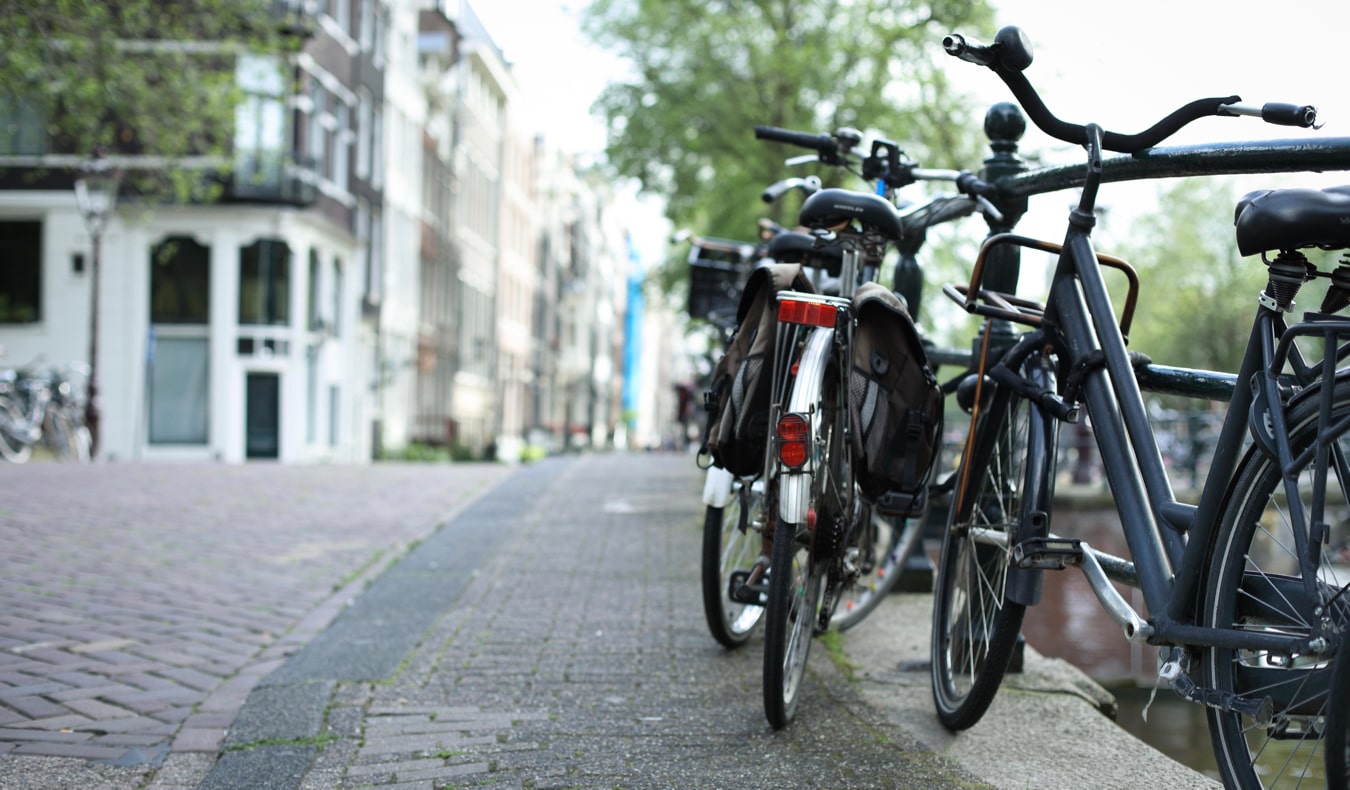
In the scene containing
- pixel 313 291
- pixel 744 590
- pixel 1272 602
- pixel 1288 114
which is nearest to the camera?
pixel 1272 602

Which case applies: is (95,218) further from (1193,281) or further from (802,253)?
(1193,281)

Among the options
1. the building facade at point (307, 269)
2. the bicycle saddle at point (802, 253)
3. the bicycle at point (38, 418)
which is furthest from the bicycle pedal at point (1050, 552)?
the bicycle at point (38, 418)

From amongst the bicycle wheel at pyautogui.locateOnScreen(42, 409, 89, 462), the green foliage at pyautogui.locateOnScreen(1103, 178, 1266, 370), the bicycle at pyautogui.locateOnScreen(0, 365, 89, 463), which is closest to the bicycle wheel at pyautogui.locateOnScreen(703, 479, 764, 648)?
the bicycle at pyautogui.locateOnScreen(0, 365, 89, 463)

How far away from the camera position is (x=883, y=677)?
3.99m

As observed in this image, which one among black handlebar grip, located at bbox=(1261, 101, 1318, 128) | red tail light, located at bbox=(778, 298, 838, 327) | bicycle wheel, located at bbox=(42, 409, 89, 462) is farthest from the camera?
bicycle wheel, located at bbox=(42, 409, 89, 462)

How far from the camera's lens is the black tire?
3189 millimetres

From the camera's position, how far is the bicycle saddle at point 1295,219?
78.1 inches

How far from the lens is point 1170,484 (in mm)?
2617

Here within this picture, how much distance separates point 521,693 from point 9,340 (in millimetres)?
28079

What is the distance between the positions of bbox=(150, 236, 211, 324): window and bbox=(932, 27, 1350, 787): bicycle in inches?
1087

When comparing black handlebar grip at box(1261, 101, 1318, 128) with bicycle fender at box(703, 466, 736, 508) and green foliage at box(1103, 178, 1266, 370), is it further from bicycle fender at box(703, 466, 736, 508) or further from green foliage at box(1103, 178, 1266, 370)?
green foliage at box(1103, 178, 1266, 370)

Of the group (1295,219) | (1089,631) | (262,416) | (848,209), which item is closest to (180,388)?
(262,416)

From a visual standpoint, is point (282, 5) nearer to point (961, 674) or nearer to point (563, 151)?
point (961, 674)

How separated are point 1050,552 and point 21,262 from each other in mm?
29657
